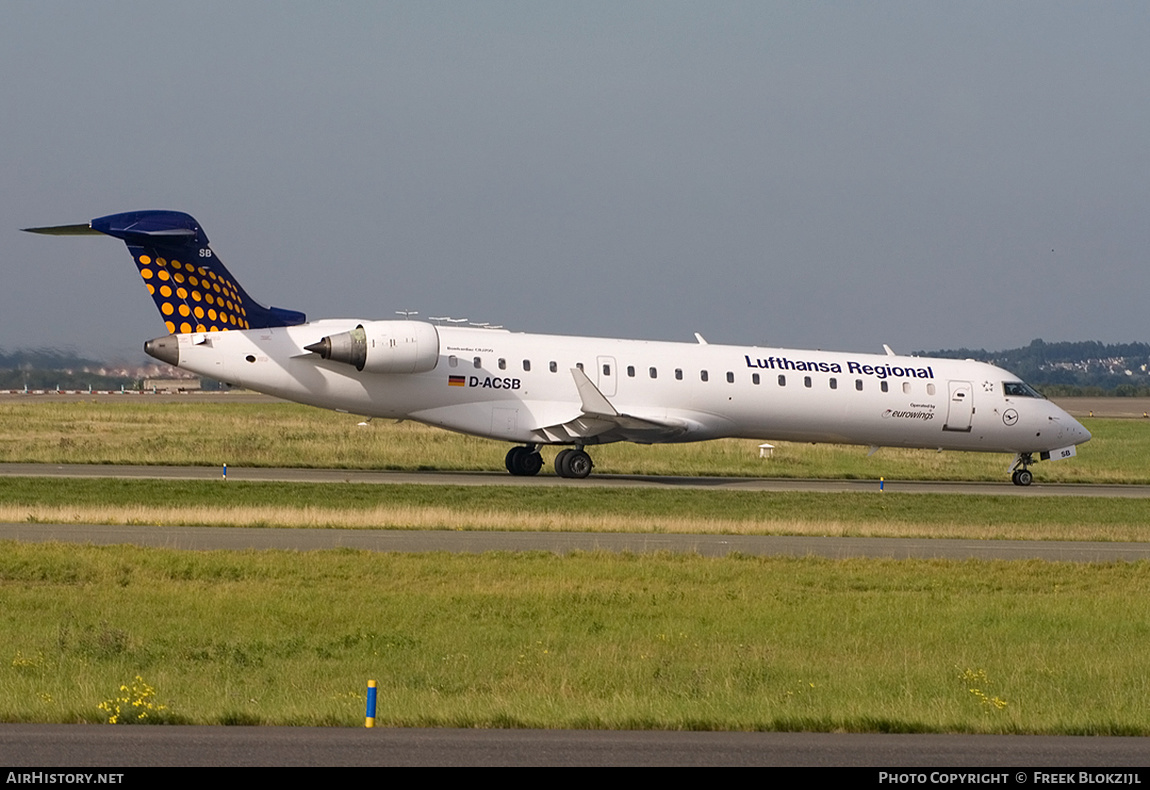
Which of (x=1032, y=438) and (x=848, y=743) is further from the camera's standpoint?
(x=1032, y=438)

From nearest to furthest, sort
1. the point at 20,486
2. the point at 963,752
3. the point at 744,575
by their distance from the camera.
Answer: the point at 963,752, the point at 744,575, the point at 20,486

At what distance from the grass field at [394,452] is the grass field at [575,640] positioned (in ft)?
68.5

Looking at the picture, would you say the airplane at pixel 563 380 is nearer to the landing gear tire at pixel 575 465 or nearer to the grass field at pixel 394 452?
the landing gear tire at pixel 575 465

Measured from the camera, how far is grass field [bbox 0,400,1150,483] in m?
41.6

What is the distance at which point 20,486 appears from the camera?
30.2 metres

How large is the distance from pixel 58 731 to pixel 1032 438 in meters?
34.0

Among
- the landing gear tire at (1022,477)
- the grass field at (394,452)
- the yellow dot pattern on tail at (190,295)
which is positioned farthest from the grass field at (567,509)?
the grass field at (394,452)

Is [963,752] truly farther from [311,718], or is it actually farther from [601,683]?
[311,718]

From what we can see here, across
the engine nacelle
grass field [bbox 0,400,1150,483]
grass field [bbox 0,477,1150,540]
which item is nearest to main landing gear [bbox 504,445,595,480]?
grass field [bbox 0,477,1150,540]

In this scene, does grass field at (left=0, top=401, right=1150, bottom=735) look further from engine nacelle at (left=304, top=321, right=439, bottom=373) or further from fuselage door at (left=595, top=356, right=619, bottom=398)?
fuselage door at (left=595, top=356, right=619, bottom=398)

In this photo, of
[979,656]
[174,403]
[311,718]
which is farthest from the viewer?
[174,403]

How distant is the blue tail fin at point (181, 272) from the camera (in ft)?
107

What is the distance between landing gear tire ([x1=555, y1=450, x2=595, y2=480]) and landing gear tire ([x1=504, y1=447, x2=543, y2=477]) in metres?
0.95
